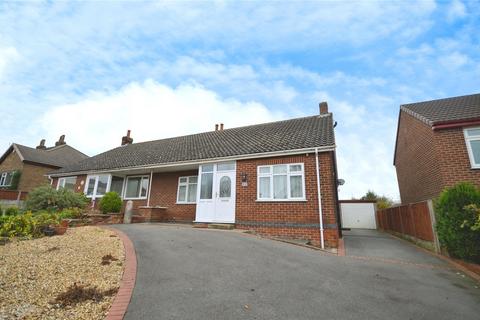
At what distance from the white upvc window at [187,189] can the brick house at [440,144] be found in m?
11.6

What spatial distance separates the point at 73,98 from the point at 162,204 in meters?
7.56

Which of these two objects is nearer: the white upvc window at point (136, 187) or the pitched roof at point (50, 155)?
the white upvc window at point (136, 187)

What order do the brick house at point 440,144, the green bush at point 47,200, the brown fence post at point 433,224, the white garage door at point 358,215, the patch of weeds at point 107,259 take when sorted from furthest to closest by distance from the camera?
the white garage door at point 358,215 < the green bush at point 47,200 < the brick house at point 440,144 < the brown fence post at point 433,224 < the patch of weeds at point 107,259

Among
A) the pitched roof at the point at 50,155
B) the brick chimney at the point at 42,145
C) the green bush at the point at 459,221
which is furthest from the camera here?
the brick chimney at the point at 42,145

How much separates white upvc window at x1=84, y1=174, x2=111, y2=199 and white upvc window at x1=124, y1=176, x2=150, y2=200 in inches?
46.9

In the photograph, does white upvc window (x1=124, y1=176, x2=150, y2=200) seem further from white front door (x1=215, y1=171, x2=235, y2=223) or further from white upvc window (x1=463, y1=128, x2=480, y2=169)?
white upvc window (x1=463, y1=128, x2=480, y2=169)

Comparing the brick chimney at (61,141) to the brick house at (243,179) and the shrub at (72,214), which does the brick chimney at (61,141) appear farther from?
the shrub at (72,214)

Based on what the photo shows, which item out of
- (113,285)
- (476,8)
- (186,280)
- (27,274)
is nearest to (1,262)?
(27,274)

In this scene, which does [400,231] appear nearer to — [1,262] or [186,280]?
[186,280]

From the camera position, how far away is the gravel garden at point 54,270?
10.2 ft

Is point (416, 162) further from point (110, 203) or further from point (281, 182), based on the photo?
point (110, 203)

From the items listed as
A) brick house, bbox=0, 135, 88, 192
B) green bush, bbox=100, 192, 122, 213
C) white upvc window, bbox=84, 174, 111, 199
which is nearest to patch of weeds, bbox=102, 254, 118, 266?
green bush, bbox=100, 192, 122, 213

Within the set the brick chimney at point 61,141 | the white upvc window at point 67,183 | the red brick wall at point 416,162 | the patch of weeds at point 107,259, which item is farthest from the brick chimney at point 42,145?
the red brick wall at point 416,162

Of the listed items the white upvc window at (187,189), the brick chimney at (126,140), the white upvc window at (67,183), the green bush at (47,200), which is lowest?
the green bush at (47,200)
